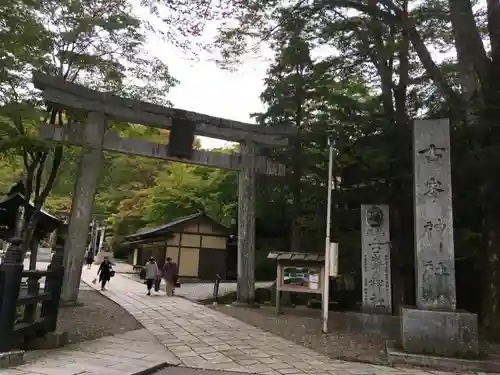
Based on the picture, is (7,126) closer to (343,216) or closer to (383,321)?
(343,216)

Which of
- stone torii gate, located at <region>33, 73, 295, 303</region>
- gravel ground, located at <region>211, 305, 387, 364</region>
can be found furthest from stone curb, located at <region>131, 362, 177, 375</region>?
stone torii gate, located at <region>33, 73, 295, 303</region>

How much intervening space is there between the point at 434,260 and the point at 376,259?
2.42m

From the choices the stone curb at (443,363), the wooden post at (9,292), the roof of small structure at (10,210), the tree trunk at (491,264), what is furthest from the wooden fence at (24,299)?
the tree trunk at (491,264)

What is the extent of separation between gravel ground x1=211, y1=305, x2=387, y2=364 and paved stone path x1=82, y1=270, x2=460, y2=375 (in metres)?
0.34

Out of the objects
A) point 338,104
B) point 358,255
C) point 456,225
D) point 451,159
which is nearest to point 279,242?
point 358,255

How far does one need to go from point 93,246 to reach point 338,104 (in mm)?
38433

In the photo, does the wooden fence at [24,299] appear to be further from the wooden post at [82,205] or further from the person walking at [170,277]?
the person walking at [170,277]

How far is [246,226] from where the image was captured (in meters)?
14.5

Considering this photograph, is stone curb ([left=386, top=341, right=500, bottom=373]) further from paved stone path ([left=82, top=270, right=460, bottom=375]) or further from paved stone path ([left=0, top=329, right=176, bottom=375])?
paved stone path ([left=0, top=329, right=176, bottom=375])

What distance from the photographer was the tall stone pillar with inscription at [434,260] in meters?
7.64

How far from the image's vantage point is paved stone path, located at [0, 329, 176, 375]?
17.9ft

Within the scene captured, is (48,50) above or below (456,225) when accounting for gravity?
above

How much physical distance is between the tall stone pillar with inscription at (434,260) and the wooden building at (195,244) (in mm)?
18727

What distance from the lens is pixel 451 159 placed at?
9492 millimetres
